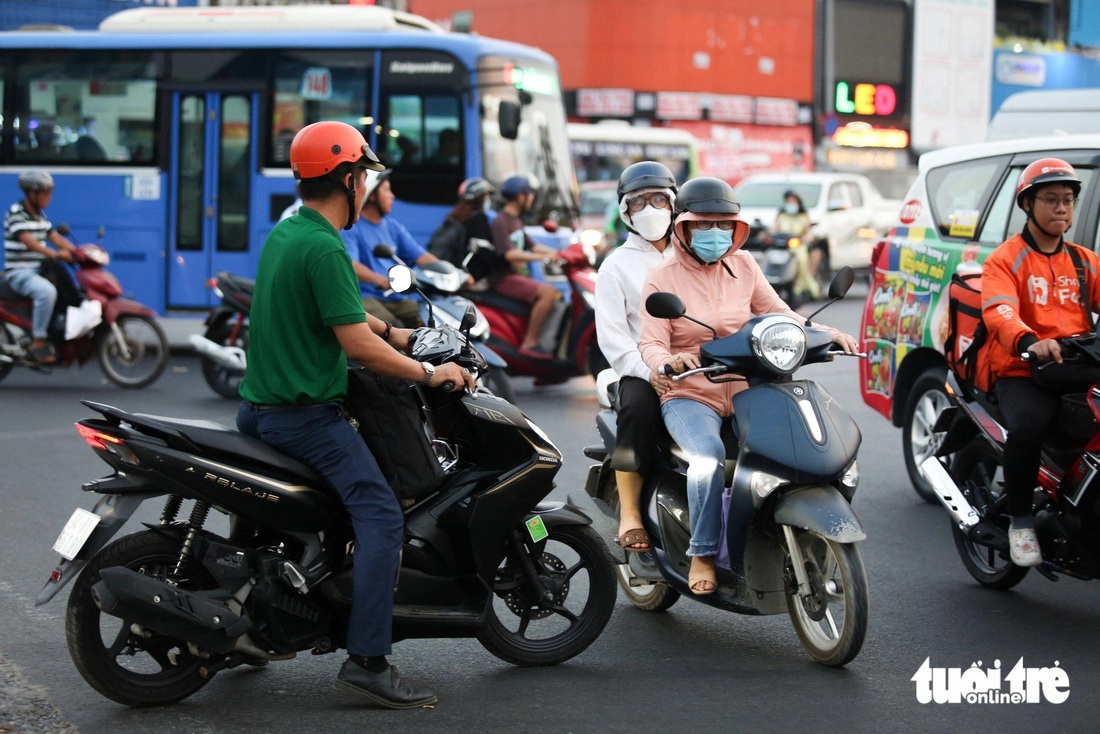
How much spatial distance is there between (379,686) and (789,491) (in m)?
1.52

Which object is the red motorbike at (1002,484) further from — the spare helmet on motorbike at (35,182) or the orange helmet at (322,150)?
the spare helmet on motorbike at (35,182)

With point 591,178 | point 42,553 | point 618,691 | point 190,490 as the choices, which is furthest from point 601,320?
point 591,178

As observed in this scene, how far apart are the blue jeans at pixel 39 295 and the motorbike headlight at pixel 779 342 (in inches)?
336

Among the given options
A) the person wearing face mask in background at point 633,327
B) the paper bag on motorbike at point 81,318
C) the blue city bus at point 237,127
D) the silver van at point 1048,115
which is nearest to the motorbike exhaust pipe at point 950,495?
the person wearing face mask in background at point 633,327

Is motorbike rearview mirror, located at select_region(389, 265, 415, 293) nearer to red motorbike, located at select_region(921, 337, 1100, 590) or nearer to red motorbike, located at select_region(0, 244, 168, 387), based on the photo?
red motorbike, located at select_region(921, 337, 1100, 590)

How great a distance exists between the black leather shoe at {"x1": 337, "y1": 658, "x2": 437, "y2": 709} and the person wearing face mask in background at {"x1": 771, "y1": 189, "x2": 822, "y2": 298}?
698 inches

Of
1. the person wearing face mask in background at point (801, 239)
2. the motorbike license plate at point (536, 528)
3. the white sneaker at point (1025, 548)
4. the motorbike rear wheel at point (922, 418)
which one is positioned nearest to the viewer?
the motorbike license plate at point (536, 528)

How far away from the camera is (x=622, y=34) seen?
43969 millimetres

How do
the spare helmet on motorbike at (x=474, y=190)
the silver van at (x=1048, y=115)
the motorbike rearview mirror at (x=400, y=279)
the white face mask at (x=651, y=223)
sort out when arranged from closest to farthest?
1. the motorbike rearview mirror at (x=400, y=279)
2. the white face mask at (x=651, y=223)
3. the silver van at (x=1048, y=115)
4. the spare helmet on motorbike at (x=474, y=190)

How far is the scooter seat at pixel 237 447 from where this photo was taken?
14.6ft

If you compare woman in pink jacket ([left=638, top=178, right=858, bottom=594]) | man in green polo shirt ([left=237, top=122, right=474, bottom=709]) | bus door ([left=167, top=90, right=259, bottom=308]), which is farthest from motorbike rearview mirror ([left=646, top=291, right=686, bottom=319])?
bus door ([left=167, top=90, right=259, bottom=308])

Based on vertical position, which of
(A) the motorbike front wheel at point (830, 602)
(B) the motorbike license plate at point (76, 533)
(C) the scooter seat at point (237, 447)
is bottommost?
(A) the motorbike front wheel at point (830, 602)

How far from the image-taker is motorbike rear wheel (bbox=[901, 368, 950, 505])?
7.73 metres

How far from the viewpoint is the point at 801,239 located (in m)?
22.1
